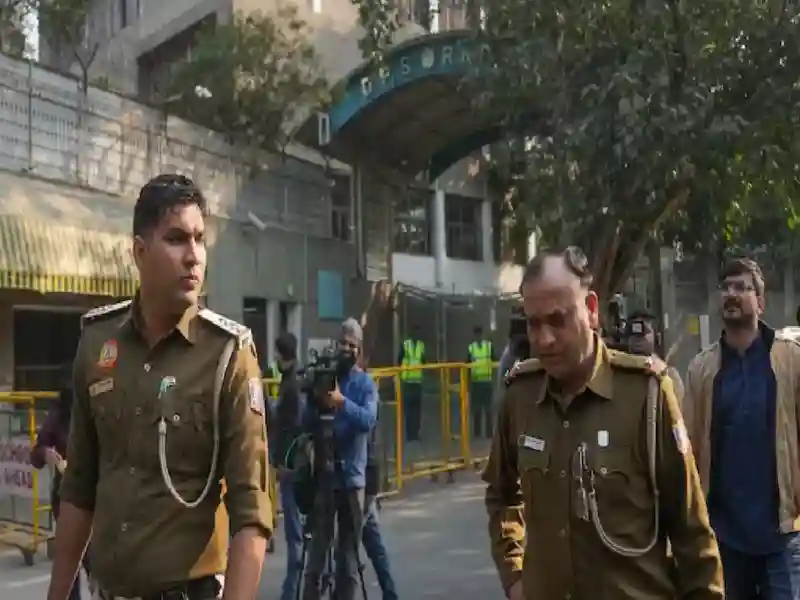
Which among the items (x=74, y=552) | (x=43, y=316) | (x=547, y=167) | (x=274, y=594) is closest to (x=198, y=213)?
(x=74, y=552)

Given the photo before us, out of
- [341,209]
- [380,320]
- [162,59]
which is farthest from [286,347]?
[162,59]

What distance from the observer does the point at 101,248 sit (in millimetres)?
14406

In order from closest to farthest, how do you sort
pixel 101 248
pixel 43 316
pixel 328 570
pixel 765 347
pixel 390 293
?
pixel 765 347, pixel 328 570, pixel 101 248, pixel 43 316, pixel 390 293

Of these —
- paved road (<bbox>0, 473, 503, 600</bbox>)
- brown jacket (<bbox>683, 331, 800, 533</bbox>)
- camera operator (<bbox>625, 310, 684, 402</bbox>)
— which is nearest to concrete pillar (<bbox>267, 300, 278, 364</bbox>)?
paved road (<bbox>0, 473, 503, 600</bbox>)

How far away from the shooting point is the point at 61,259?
44.4 feet

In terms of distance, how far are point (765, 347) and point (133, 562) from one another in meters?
2.83

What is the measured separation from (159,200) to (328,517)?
421 cm

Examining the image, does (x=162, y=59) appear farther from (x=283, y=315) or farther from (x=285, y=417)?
(x=285, y=417)

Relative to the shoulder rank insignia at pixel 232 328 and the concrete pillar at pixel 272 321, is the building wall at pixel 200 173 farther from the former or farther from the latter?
the shoulder rank insignia at pixel 232 328

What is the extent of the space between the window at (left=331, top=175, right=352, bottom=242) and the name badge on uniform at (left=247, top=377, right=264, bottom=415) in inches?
754

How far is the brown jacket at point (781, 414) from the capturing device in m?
4.22

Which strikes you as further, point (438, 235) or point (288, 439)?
point (438, 235)

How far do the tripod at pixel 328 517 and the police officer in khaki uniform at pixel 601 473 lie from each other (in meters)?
3.81

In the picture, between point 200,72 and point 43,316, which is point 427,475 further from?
point 200,72
